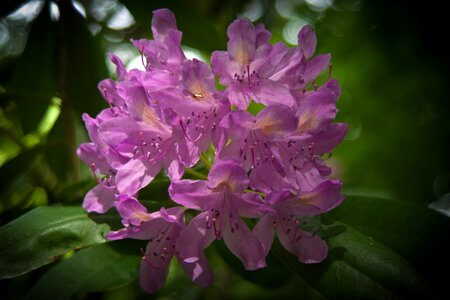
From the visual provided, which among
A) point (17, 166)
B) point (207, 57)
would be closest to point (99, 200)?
point (17, 166)

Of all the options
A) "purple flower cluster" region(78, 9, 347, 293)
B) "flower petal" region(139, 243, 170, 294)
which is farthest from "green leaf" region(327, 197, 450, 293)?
"flower petal" region(139, 243, 170, 294)

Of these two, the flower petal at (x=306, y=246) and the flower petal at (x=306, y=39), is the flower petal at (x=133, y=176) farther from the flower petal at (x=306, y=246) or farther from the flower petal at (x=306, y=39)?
the flower petal at (x=306, y=39)

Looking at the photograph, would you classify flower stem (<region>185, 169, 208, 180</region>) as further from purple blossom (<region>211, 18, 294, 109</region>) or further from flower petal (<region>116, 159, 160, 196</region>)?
purple blossom (<region>211, 18, 294, 109</region>)

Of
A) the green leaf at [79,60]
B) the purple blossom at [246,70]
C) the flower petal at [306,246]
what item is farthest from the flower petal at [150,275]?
the green leaf at [79,60]

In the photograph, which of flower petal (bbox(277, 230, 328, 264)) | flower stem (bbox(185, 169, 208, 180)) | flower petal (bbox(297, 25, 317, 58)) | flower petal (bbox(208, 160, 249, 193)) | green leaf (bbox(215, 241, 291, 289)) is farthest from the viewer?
green leaf (bbox(215, 241, 291, 289))

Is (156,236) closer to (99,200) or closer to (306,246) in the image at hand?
(99,200)

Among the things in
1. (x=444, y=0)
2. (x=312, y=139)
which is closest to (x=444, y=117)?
(x=444, y=0)
